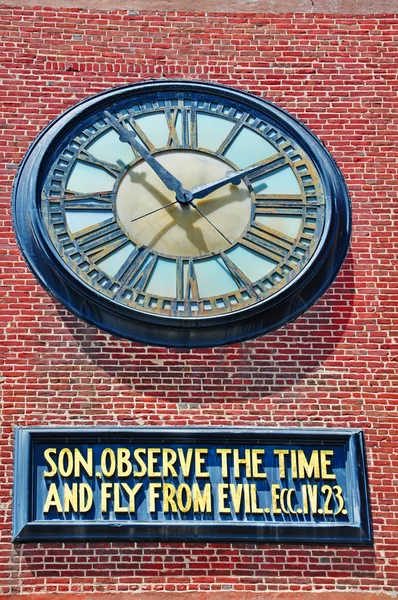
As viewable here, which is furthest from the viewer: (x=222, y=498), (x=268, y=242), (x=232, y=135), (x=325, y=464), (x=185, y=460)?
(x=232, y=135)

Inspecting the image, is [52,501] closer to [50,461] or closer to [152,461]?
[50,461]

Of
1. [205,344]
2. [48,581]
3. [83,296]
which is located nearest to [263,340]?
[205,344]

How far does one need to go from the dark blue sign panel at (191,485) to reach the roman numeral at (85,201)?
2357 mm

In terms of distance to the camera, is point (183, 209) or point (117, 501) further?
point (183, 209)

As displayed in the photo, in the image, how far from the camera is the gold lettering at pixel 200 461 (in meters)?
17.0

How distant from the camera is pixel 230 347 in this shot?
58.2ft

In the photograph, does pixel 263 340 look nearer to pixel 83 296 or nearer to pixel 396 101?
pixel 83 296

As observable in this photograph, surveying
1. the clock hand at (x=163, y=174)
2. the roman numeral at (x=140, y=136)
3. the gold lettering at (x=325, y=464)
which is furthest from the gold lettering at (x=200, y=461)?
the roman numeral at (x=140, y=136)

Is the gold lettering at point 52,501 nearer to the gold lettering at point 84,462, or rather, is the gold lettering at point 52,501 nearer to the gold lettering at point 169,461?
the gold lettering at point 84,462

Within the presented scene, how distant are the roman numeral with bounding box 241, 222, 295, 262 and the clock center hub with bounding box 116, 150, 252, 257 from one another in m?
0.11

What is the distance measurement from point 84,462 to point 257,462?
5.18 feet

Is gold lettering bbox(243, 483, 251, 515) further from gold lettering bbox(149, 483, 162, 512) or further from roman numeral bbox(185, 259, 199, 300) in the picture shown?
roman numeral bbox(185, 259, 199, 300)

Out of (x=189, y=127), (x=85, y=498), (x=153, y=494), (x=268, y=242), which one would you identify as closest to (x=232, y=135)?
(x=189, y=127)

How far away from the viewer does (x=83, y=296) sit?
17719 millimetres
